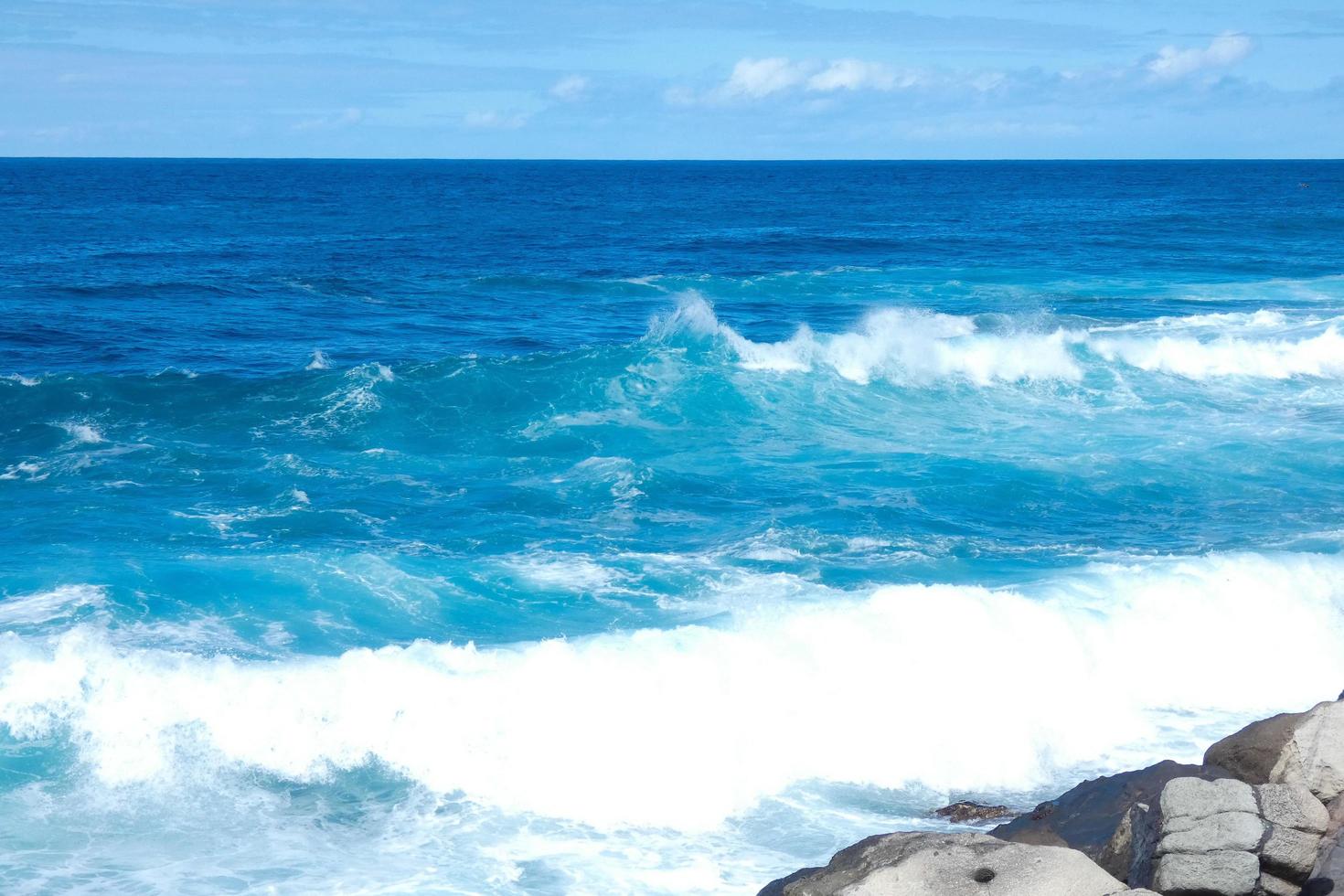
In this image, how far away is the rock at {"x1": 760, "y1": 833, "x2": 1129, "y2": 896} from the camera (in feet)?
24.7

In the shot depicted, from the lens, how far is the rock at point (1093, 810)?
9242 mm

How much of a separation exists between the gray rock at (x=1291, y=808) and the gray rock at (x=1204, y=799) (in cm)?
7

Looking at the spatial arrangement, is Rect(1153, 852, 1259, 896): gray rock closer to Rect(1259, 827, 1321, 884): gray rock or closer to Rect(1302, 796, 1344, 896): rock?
Rect(1259, 827, 1321, 884): gray rock

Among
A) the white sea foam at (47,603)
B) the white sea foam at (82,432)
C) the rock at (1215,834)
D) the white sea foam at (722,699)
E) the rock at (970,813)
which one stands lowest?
the rock at (970,813)

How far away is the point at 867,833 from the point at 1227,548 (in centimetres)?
896

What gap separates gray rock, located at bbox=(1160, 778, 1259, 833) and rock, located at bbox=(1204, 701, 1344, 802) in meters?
1.01

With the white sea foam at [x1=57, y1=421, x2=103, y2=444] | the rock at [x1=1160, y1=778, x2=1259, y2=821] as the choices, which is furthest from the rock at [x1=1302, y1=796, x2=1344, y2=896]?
the white sea foam at [x1=57, y1=421, x2=103, y2=444]

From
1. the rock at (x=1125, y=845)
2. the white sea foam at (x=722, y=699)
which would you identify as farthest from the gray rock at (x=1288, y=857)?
the white sea foam at (x=722, y=699)

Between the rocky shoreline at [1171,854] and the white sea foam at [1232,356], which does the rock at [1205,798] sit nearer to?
the rocky shoreline at [1171,854]

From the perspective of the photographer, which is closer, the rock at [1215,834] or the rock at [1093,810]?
the rock at [1215,834]

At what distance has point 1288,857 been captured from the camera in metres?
7.75

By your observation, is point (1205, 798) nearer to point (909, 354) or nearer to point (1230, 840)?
point (1230, 840)

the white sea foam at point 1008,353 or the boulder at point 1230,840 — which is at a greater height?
the white sea foam at point 1008,353

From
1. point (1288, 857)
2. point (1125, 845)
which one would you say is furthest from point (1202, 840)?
point (1125, 845)
